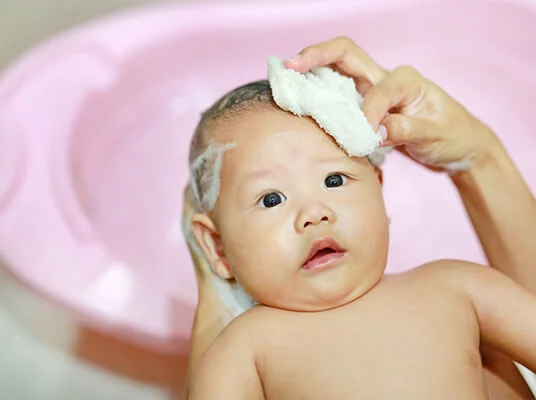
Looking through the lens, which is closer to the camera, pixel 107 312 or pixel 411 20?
pixel 107 312

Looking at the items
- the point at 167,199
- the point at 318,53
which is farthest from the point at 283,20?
the point at 318,53

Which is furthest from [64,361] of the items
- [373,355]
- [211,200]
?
[373,355]

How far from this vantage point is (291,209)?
2.61ft

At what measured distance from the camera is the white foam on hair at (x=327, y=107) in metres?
0.79

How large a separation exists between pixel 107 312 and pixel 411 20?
2.37 ft

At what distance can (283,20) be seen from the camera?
1.33 meters

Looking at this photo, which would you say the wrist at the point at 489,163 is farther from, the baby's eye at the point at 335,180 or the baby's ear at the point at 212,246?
the baby's ear at the point at 212,246

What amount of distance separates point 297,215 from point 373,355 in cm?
16

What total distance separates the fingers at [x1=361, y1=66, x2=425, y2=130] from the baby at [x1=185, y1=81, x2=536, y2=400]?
5 cm

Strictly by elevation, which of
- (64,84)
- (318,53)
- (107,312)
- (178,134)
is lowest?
(107,312)

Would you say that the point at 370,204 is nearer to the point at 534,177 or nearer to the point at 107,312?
the point at 107,312

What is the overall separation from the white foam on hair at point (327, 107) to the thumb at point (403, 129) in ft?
0.10

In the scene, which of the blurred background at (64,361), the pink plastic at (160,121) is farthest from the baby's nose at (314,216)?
the blurred background at (64,361)

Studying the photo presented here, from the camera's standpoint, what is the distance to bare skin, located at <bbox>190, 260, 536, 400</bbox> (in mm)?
777
